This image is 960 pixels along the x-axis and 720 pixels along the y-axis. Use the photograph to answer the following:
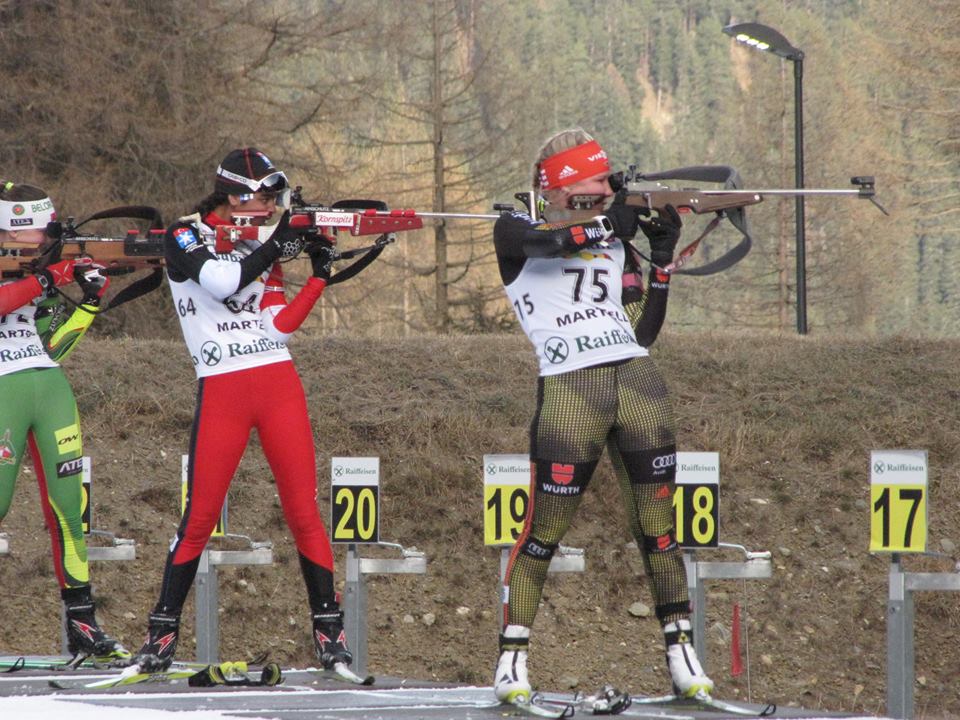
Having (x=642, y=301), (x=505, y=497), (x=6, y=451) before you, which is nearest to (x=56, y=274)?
(x=6, y=451)

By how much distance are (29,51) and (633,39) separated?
345 feet

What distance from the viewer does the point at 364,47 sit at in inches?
811

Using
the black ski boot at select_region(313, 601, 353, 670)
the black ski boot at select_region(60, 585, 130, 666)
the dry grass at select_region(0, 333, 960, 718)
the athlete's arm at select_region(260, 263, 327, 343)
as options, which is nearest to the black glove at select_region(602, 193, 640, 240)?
the athlete's arm at select_region(260, 263, 327, 343)

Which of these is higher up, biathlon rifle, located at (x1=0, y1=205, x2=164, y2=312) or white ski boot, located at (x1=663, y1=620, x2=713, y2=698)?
biathlon rifle, located at (x1=0, y1=205, x2=164, y2=312)

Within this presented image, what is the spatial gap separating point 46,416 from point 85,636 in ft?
3.51

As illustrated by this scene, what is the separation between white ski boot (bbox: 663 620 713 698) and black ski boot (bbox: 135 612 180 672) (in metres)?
2.01

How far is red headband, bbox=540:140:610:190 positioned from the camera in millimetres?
5453

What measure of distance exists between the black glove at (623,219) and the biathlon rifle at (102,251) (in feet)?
8.17

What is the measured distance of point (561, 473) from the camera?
17.3 ft

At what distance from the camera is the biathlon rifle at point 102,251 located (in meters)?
7.01

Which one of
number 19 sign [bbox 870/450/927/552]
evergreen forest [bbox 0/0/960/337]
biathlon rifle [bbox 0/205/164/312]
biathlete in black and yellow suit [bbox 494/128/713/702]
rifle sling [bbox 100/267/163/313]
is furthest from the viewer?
evergreen forest [bbox 0/0/960/337]

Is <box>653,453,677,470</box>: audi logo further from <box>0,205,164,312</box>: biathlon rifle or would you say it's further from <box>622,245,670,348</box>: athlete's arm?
<box>0,205,164,312</box>: biathlon rifle

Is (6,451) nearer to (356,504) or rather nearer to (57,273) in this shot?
(57,273)

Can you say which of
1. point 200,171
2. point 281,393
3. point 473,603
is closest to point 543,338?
point 281,393
